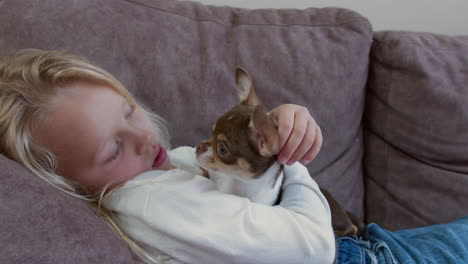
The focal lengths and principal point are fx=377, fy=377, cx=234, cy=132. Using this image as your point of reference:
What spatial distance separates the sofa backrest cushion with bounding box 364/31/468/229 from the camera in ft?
5.21

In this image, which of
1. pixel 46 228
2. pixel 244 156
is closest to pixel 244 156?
pixel 244 156

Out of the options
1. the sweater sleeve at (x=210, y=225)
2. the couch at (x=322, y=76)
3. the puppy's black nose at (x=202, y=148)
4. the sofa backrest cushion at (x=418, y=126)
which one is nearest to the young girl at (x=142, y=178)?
the sweater sleeve at (x=210, y=225)

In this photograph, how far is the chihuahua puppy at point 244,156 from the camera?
3.38 ft

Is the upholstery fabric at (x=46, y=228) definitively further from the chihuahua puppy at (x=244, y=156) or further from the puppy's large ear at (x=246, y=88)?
the puppy's large ear at (x=246, y=88)

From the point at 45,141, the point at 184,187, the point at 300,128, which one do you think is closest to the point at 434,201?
the point at 300,128

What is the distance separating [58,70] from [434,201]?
1.59m

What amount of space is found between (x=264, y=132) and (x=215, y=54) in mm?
701

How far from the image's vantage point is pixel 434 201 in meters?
1.67

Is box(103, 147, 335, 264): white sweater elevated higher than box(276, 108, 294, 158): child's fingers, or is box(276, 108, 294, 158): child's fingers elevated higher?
box(276, 108, 294, 158): child's fingers

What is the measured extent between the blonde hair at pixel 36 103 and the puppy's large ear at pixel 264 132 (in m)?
0.40

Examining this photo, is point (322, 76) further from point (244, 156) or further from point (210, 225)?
point (210, 225)

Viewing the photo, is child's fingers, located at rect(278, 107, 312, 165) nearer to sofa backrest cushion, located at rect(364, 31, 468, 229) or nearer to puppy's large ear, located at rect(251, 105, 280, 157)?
puppy's large ear, located at rect(251, 105, 280, 157)

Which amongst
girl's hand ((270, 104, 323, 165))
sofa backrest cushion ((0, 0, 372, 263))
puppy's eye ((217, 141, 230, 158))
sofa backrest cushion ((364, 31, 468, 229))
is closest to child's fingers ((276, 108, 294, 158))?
girl's hand ((270, 104, 323, 165))

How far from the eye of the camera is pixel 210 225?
90 cm
